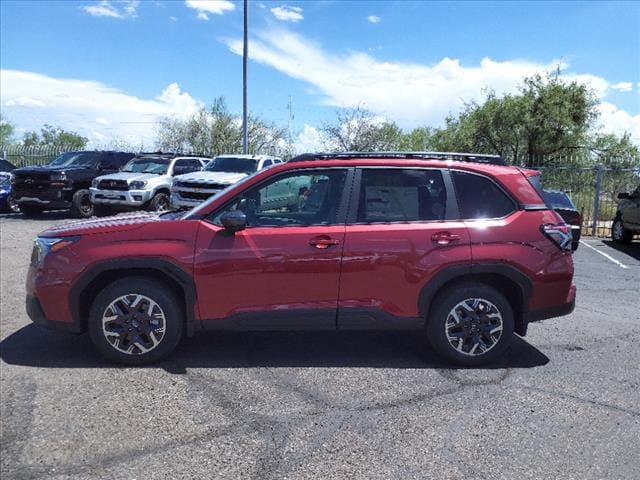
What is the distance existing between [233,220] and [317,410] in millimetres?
1604

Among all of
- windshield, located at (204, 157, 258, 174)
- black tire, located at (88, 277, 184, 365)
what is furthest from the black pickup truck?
black tire, located at (88, 277, 184, 365)

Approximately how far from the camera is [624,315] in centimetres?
668

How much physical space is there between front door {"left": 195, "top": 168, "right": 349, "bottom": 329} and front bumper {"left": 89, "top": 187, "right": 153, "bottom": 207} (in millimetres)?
10897

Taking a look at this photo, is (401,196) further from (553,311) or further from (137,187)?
(137,187)

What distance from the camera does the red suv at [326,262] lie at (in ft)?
14.5

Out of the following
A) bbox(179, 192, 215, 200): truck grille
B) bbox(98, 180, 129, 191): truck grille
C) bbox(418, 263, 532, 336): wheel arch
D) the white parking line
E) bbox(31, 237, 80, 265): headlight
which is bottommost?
the white parking line

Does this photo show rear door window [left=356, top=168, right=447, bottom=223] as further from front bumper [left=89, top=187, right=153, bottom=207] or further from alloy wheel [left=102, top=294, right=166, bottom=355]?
front bumper [left=89, top=187, right=153, bottom=207]

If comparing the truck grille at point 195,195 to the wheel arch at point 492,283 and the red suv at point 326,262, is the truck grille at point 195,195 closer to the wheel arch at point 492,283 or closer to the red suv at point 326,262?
the red suv at point 326,262

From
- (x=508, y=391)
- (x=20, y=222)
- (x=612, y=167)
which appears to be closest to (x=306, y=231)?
(x=508, y=391)

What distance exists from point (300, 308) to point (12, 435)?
7.10 ft

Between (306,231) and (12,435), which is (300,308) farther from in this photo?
(12,435)

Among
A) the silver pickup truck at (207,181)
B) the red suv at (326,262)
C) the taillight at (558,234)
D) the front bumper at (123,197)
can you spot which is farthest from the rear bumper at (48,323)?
the front bumper at (123,197)

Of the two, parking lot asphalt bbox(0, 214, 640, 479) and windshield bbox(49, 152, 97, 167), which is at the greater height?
windshield bbox(49, 152, 97, 167)

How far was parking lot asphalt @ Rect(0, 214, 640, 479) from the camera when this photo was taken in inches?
122
